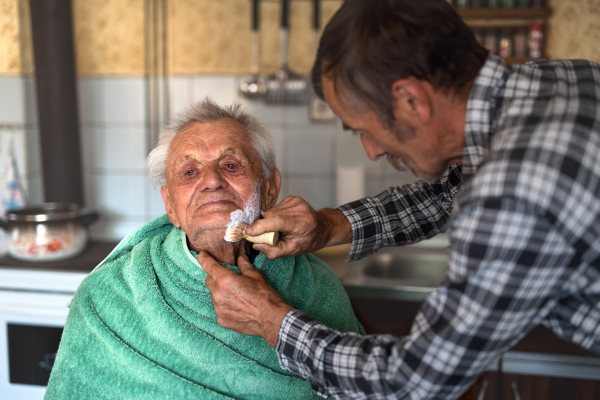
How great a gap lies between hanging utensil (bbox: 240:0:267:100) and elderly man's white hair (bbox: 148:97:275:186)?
117 centimetres

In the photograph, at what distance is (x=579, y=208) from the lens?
0.73 metres

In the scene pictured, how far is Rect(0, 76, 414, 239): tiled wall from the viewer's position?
99.0 inches

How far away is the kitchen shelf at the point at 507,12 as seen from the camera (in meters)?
2.36

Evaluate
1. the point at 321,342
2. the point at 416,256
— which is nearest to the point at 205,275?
the point at 321,342

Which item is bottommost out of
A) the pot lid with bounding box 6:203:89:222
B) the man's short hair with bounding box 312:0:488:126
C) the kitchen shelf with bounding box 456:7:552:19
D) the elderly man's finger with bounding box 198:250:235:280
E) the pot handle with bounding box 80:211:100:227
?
the pot handle with bounding box 80:211:100:227

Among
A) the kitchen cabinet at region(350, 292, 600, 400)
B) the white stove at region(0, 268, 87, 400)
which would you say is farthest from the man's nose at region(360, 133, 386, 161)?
the white stove at region(0, 268, 87, 400)

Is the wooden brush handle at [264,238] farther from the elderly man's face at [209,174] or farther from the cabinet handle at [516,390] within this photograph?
the cabinet handle at [516,390]

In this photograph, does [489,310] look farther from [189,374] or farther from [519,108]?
[189,374]

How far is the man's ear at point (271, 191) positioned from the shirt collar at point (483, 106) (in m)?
0.64

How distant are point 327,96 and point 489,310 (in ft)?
1.56

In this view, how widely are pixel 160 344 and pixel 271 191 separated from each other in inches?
19.4

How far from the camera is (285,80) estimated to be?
250cm

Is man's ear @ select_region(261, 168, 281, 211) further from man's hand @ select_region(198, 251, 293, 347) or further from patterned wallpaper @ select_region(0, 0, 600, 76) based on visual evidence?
patterned wallpaper @ select_region(0, 0, 600, 76)

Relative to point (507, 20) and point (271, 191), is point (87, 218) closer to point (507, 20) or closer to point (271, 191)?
point (271, 191)
